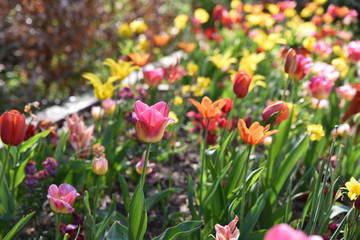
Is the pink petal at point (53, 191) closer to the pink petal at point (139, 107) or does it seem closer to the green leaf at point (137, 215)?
the green leaf at point (137, 215)

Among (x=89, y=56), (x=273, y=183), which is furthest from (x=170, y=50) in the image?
(x=273, y=183)

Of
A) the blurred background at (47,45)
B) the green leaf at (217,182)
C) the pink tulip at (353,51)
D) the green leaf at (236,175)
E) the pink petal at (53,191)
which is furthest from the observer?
the blurred background at (47,45)

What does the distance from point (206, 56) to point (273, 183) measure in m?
1.89

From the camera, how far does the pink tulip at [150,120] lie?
1.10 metres

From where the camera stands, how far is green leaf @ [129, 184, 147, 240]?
1.24m

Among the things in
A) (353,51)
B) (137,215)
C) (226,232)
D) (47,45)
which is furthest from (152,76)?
(47,45)

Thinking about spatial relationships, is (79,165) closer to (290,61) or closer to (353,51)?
(290,61)

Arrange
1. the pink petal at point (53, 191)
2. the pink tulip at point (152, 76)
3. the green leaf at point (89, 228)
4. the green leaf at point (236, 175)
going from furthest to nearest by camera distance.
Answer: the pink tulip at point (152, 76)
the green leaf at point (236, 175)
the green leaf at point (89, 228)
the pink petal at point (53, 191)

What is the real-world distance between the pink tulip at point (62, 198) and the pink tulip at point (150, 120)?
29 cm

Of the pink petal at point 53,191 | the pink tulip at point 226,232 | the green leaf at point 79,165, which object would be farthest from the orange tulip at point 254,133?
the green leaf at point 79,165

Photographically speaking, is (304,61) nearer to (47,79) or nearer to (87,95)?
(87,95)

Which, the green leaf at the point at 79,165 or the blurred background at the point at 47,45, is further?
the blurred background at the point at 47,45

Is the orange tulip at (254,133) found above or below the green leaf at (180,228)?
above

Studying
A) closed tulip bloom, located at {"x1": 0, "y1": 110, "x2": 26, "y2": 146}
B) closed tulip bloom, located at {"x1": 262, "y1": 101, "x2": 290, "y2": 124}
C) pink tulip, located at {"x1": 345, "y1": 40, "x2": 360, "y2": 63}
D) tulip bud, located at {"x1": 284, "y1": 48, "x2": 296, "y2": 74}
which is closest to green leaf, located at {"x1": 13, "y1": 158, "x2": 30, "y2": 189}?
closed tulip bloom, located at {"x1": 0, "y1": 110, "x2": 26, "y2": 146}
